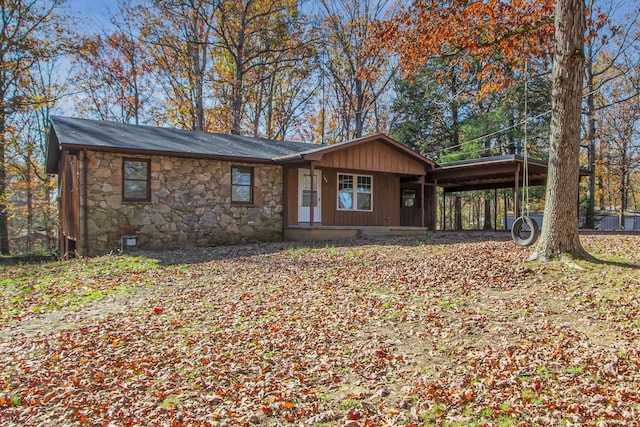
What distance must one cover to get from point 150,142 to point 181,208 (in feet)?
6.61

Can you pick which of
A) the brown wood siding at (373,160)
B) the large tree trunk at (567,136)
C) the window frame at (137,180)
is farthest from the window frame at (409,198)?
the large tree trunk at (567,136)

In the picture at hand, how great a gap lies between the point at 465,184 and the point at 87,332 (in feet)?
55.3

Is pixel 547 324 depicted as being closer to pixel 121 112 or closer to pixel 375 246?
pixel 375 246

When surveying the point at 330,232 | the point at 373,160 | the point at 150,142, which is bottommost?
the point at 330,232

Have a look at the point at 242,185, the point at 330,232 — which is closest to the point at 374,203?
the point at 330,232

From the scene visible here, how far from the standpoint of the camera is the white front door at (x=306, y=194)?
14.2m

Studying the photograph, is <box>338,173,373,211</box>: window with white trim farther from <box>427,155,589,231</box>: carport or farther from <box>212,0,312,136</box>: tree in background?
<box>212,0,312,136</box>: tree in background

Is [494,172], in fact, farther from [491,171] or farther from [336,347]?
[336,347]

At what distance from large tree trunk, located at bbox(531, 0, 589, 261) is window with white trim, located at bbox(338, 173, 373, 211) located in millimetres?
8652

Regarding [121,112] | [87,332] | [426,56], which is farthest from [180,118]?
[87,332]

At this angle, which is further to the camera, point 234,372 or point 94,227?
point 94,227

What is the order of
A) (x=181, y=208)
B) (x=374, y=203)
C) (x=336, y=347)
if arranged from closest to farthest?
(x=336, y=347)
(x=181, y=208)
(x=374, y=203)

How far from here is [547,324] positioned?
180 inches

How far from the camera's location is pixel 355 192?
15.5 m
